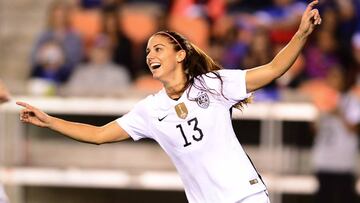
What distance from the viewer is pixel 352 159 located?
34.1ft

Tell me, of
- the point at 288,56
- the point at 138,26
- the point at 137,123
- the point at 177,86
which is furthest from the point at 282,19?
the point at 288,56

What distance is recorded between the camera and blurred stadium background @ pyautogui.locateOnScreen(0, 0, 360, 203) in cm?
1080

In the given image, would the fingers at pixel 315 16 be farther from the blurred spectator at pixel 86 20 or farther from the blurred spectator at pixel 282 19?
the blurred spectator at pixel 86 20

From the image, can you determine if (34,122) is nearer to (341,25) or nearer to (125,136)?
(125,136)

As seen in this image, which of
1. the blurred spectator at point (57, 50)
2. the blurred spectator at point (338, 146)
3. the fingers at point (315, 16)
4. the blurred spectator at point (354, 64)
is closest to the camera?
the fingers at point (315, 16)

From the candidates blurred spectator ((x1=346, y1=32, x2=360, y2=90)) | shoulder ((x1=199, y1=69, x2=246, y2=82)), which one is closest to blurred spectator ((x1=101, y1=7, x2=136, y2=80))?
blurred spectator ((x1=346, y1=32, x2=360, y2=90))

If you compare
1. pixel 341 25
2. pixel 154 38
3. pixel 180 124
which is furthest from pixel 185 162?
pixel 341 25

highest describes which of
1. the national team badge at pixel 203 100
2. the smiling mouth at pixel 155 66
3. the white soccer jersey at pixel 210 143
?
the smiling mouth at pixel 155 66

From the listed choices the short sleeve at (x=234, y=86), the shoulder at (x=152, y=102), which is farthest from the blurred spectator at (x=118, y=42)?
the short sleeve at (x=234, y=86)

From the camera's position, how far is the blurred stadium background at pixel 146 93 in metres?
10.8

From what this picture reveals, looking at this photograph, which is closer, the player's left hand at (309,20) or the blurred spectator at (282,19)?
the player's left hand at (309,20)

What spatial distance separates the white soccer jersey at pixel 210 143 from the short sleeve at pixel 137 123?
0.24 metres

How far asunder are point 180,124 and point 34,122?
3.10ft

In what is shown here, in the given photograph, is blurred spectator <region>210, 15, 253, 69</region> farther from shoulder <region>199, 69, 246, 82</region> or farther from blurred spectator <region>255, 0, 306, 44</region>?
shoulder <region>199, 69, 246, 82</region>
